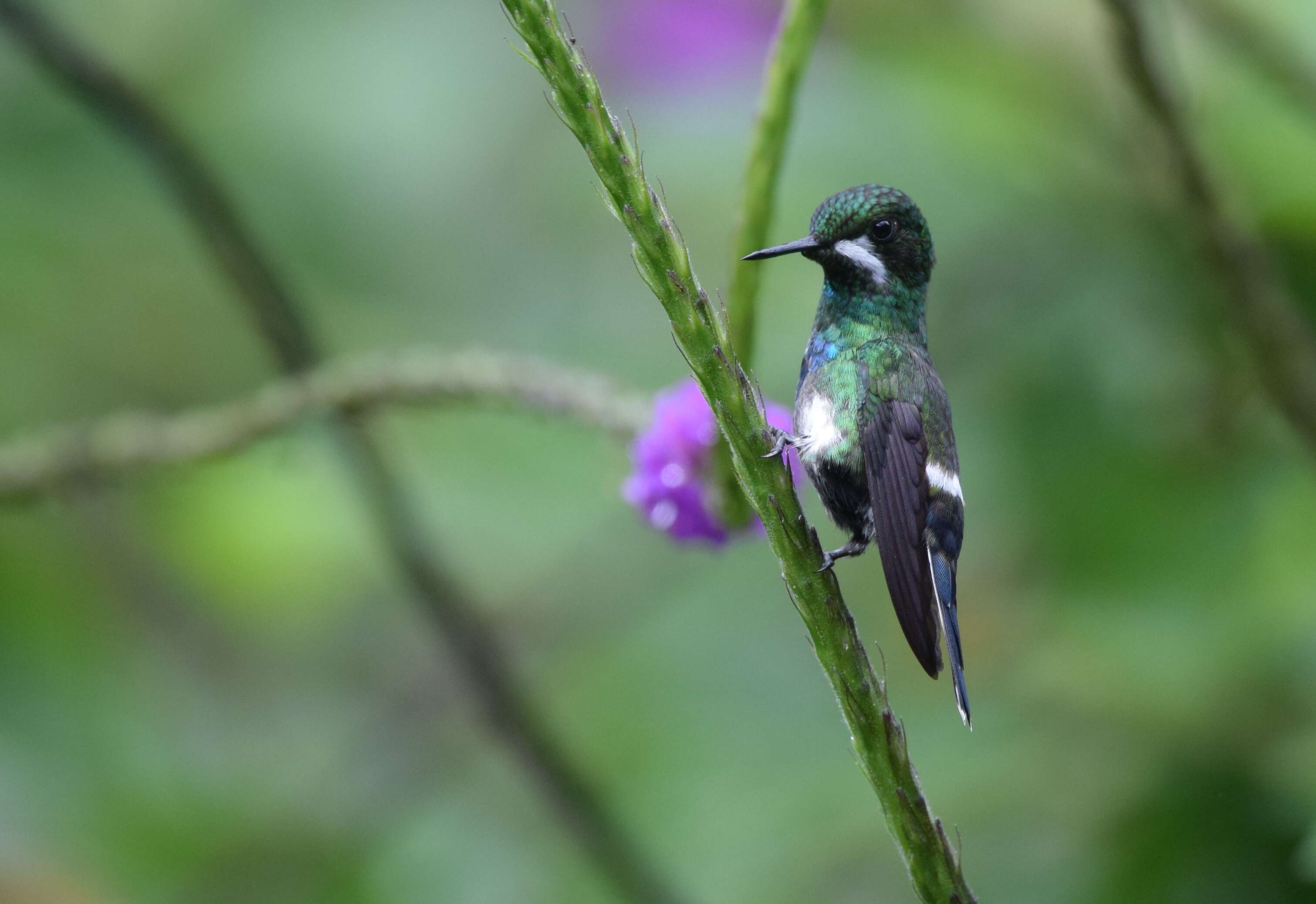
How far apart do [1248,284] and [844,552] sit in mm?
924

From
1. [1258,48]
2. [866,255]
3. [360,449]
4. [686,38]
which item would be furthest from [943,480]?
[686,38]

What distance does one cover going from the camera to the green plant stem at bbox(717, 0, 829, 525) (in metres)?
1.29

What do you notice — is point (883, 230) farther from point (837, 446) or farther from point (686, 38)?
point (686, 38)

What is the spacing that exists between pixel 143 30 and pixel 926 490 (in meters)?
3.21

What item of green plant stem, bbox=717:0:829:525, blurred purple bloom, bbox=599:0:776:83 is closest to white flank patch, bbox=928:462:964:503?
green plant stem, bbox=717:0:829:525

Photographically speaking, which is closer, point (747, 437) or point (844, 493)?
point (747, 437)

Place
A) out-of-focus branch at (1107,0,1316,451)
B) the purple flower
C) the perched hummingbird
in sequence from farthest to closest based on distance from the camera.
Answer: out-of-focus branch at (1107,0,1316,451) < the purple flower < the perched hummingbird

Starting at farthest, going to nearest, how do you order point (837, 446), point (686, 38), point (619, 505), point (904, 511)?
point (686, 38) → point (619, 505) → point (837, 446) → point (904, 511)

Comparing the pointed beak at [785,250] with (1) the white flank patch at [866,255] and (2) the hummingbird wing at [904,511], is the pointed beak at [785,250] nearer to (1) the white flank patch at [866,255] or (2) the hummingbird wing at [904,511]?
(1) the white flank patch at [866,255]

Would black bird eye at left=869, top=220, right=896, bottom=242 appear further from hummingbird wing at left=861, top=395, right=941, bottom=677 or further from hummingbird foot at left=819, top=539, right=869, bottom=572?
hummingbird foot at left=819, top=539, right=869, bottom=572

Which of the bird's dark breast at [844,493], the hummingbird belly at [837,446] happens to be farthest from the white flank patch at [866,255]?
the bird's dark breast at [844,493]

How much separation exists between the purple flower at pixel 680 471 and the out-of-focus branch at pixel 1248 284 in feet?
2.58

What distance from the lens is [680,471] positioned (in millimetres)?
1449

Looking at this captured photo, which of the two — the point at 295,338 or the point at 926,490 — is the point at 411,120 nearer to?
the point at 295,338
